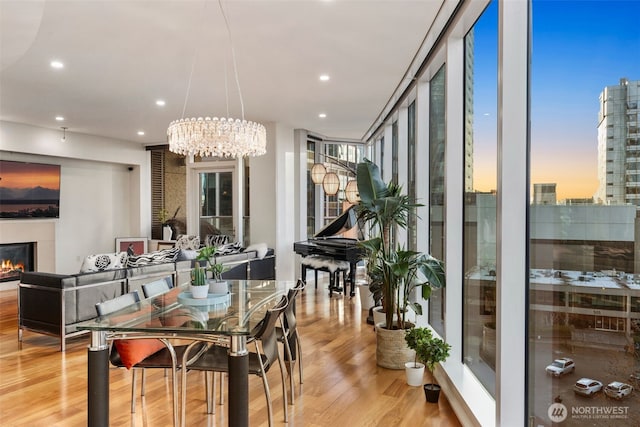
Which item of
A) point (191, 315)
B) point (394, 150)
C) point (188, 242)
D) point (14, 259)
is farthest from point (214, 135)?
point (14, 259)

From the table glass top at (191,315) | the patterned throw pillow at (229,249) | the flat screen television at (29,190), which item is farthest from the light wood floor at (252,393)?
the flat screen television at (29,190)

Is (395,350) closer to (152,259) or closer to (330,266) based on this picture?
(330,266)

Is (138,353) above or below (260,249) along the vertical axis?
below

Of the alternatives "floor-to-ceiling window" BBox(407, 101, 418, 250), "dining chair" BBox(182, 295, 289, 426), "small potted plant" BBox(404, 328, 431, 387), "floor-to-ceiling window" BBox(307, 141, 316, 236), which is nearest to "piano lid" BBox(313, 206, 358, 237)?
"floor-to-ceiling window" BBox(407, 101, 418, 250)

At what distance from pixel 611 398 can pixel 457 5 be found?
109 inches

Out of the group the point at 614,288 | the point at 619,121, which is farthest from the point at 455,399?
the point at 619,121

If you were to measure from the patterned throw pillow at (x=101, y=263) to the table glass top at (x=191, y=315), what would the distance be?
216 cm

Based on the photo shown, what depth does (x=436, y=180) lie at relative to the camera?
4.73 metres

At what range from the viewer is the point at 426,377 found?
3955 mm

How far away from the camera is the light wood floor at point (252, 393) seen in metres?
3.12

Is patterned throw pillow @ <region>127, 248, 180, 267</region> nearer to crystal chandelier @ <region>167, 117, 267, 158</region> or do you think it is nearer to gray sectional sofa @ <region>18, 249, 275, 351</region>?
gray sectional sofa @ <region>18, 249, 275, 351</region>

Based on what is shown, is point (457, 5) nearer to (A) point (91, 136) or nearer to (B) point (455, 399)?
(B) point (455, 399)

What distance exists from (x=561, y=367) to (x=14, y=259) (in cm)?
981

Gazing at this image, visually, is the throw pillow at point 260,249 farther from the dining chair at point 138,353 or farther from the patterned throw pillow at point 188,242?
the dining chair at point 138,353
